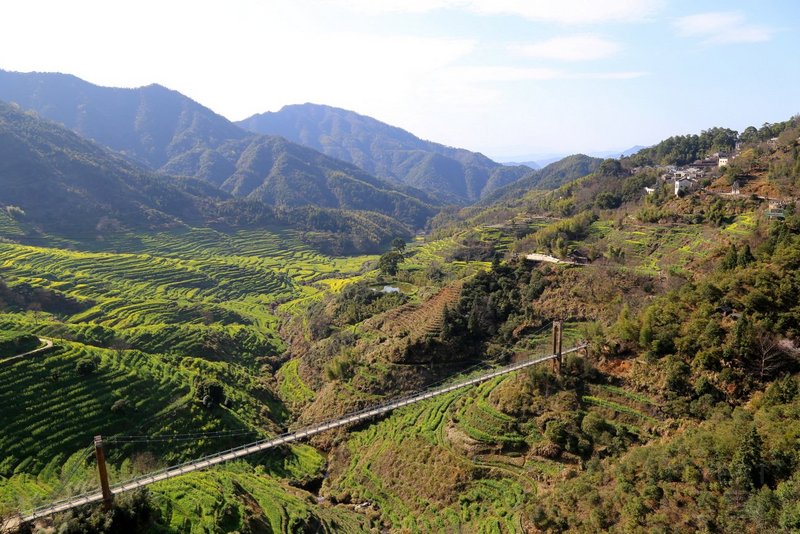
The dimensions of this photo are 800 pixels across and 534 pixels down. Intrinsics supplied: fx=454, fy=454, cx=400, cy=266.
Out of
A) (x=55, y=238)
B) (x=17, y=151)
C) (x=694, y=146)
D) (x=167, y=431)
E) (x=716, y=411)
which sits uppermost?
(x=17, y=151)

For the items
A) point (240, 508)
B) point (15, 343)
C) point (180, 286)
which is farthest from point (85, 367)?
point (180, 286)

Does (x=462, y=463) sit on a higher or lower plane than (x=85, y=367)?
lower

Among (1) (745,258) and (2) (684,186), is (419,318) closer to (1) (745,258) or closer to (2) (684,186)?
(1) (745,258)

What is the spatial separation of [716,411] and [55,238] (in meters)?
118

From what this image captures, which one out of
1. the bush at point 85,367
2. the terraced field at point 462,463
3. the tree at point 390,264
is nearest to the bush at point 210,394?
the bush at point 85,367

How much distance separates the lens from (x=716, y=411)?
23.7 m

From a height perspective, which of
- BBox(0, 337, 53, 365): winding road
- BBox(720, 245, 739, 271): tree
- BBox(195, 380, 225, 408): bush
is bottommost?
BBox(195, 380, 225, 408): bush

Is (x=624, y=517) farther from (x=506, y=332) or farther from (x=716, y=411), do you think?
(x=506, y=332)

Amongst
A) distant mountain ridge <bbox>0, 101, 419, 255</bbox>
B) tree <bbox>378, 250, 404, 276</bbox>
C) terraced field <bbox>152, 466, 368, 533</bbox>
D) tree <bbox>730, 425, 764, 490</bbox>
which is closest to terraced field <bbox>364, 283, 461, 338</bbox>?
terraced field <bbox>152, 466, 368, 533</bbox>

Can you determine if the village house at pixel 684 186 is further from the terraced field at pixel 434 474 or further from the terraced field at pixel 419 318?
the terraced field at pixel 434 474

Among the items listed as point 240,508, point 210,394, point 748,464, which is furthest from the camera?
point 210,394

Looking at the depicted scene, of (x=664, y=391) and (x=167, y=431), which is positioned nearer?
(x=664, y=391)

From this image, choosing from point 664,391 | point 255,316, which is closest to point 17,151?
Result: point 255,316

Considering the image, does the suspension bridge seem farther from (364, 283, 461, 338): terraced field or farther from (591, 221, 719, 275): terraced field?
(591, 221, 719, 275): terraced field
